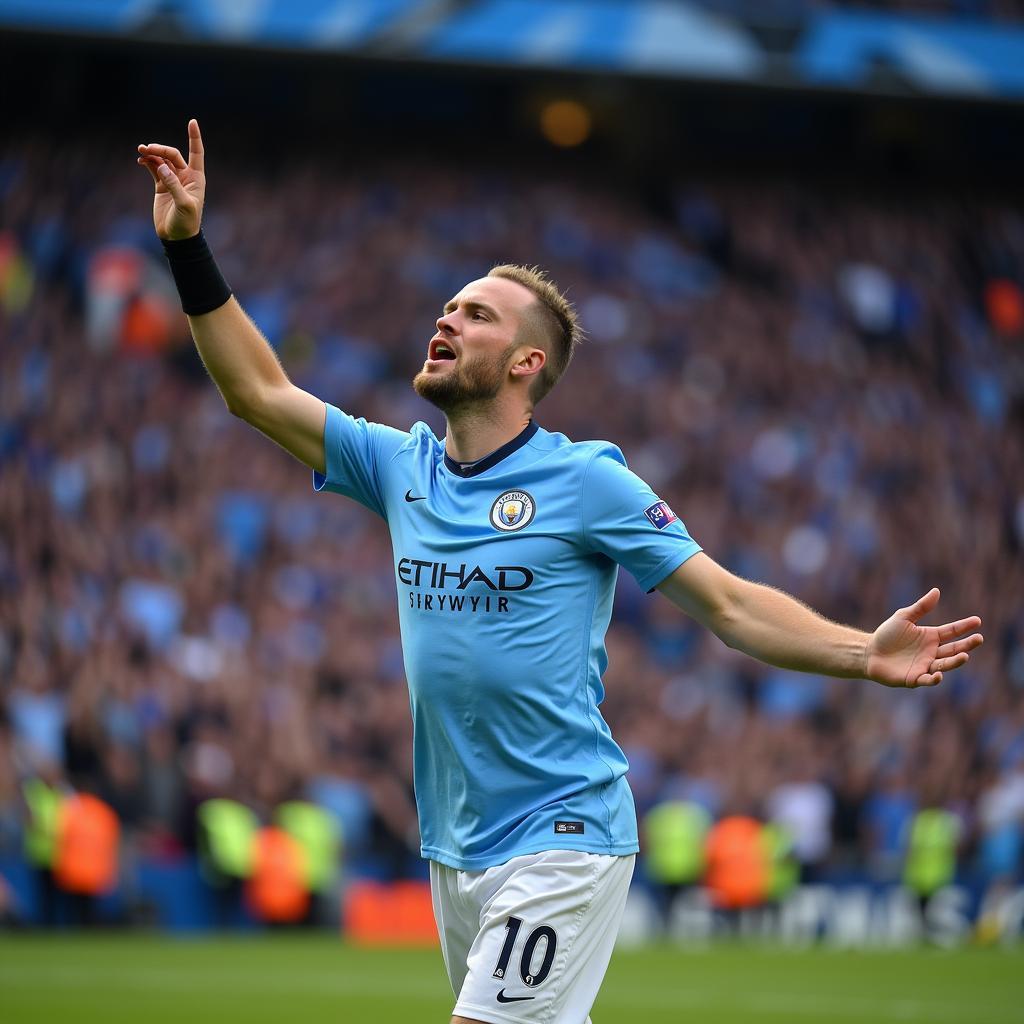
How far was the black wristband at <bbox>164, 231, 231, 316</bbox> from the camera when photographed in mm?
4656

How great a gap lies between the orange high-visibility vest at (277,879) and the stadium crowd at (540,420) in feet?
0.87

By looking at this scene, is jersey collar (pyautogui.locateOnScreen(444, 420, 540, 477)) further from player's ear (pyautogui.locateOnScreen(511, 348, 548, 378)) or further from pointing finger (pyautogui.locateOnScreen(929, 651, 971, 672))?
pointing finger (pyautogui.locateOnScreen(929, 651, 971, 672))

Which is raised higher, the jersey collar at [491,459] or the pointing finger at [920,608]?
the jersey collar at [491,459]

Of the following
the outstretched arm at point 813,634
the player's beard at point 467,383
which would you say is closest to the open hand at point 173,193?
the player's beard at point 467,383

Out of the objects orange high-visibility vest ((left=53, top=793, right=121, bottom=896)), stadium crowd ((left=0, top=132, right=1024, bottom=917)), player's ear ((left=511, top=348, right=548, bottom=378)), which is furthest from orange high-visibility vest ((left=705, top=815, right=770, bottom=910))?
player's ear ((left=511, top=348, right=548, bottom=378))

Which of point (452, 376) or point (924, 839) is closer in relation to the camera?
point (452, 376)

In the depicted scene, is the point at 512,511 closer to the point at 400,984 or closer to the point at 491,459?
the point at 491,459

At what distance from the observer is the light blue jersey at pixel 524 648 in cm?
427

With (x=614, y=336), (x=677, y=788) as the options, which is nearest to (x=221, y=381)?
(x=677, y=788)

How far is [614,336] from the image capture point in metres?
21.9

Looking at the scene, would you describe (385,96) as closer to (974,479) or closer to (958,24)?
(958,24)

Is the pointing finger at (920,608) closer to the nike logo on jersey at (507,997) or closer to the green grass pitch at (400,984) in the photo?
the nike logo on jersey at (507,997)

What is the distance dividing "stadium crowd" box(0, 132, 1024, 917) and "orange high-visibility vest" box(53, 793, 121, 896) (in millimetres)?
221

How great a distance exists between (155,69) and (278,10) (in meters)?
3.78
